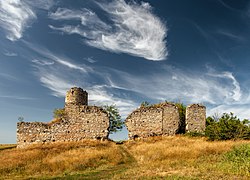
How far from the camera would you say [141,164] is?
1581 cm

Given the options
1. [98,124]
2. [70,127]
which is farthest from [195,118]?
[70,127]

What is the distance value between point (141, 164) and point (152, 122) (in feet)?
45.6

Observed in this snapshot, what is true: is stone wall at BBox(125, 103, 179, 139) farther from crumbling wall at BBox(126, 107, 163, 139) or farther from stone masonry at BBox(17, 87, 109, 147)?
stone masonry at BBox(17, 87, 109, 147)

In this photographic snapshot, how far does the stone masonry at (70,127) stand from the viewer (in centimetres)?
2762

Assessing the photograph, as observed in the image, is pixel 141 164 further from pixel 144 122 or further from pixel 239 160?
pixel 144 122

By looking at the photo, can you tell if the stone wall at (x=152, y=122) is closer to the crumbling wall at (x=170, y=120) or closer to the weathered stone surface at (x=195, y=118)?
the crumbling wall at (x=170, y=120)

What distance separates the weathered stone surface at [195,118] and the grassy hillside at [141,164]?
12.2 m

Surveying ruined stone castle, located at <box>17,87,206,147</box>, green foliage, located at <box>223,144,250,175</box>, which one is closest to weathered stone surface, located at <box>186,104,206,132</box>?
ruined stone castle, located at <box>17,87,206,147</box>

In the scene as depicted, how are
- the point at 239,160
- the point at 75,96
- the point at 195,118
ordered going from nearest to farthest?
the point at 239,160 < the point at 195,118 < the point at 75,96

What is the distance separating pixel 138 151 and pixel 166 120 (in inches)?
400

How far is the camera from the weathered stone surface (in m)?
30.7

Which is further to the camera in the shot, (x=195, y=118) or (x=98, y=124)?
(x=195, y=118)

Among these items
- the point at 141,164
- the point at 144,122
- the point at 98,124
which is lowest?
the point at 141,164

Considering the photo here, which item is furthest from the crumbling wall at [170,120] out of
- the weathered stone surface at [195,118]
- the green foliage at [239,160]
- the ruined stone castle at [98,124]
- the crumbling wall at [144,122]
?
the green foliage at [239,160]
